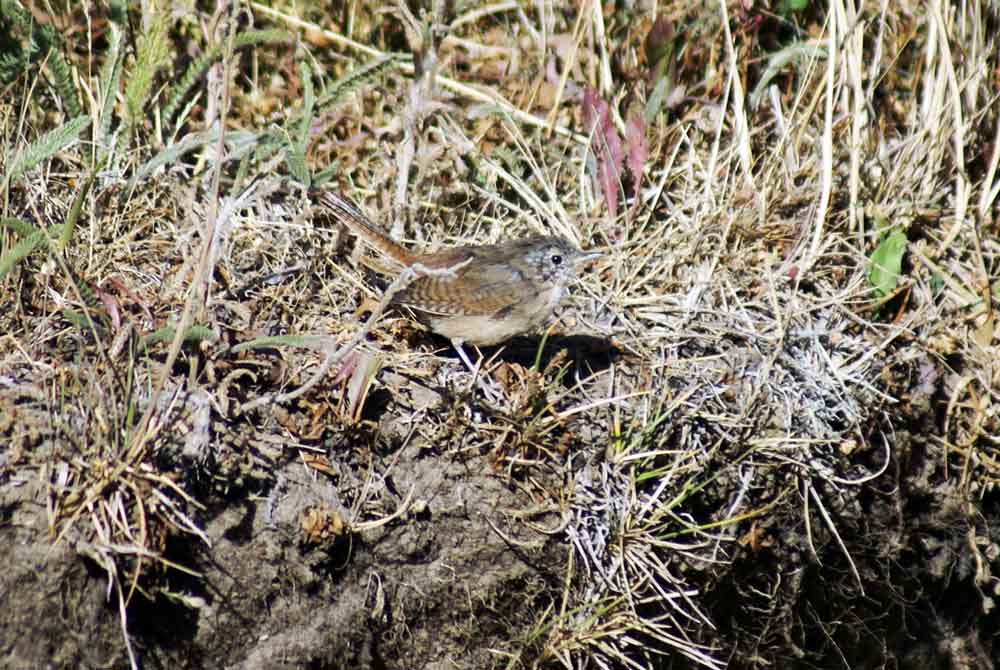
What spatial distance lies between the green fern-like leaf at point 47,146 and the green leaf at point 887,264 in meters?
3.37

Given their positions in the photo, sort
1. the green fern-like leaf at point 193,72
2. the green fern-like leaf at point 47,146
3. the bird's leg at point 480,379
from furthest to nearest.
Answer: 1. the green fern-like leaf at point 193,72
2. the bird's leg at point 480,379
3. the green fern-like leaf at point 47,146

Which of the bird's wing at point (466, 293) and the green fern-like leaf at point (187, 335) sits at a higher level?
the green fern-like leaf at point (187, 335)

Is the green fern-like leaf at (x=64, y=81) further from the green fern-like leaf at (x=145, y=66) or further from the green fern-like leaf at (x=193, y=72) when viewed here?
the green fern-like leaf at (x=193, y=72)

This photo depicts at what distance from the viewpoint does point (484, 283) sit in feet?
13.5

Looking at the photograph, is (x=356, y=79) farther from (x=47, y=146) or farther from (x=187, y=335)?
(x=187, y=335)

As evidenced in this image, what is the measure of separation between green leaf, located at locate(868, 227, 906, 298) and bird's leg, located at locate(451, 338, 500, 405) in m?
1.84

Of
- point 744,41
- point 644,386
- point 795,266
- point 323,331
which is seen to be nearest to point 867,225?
point 795,266

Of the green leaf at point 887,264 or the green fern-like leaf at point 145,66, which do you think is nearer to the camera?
the green fern-like leaf at point 145,66

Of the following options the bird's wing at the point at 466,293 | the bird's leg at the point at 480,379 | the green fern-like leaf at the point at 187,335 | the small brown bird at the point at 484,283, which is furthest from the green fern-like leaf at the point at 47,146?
the bird's leg at the point at 480,379

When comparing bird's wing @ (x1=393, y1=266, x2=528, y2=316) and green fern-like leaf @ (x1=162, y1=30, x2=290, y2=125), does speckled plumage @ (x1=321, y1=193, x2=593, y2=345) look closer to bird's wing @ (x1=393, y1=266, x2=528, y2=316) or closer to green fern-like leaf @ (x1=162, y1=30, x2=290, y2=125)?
bird's wing @ (x1=393, y1=266, x2=528, y2=316)

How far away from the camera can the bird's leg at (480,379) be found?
3.81m

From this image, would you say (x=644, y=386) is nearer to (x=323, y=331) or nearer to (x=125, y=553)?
(x=323, y=331)

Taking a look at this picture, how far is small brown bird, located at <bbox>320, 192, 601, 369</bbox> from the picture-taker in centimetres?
392

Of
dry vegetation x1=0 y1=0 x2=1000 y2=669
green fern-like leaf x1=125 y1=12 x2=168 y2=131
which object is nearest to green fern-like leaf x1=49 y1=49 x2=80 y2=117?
dry vegetation x1=0 y1=0 x2=1000 y2=669
